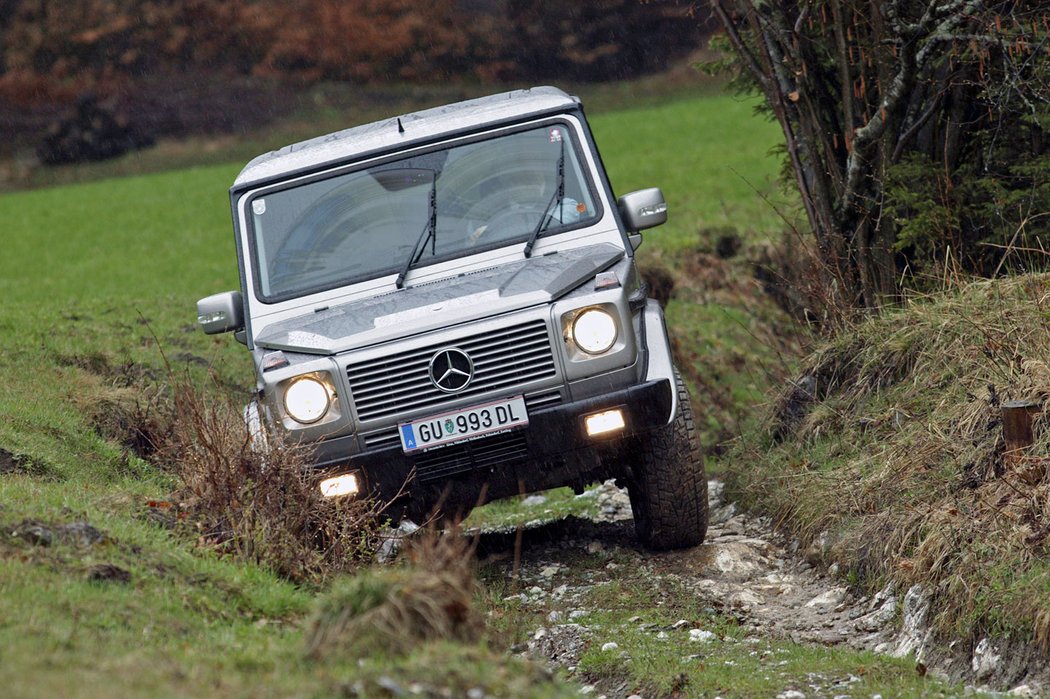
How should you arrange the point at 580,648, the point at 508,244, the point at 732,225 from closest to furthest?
1. the point at 580,648
2. the point at 508,244
3. the point at 732,225

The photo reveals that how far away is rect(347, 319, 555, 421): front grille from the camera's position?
6895mm

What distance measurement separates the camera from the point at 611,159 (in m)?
30.3

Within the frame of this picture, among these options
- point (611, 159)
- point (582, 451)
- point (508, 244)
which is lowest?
point (611, 159)

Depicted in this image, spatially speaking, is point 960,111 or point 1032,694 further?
point 960,111

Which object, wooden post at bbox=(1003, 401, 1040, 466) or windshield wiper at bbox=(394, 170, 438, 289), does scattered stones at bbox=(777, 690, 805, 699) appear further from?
windshield wiper at bbox=(394, 170, 438, 289)

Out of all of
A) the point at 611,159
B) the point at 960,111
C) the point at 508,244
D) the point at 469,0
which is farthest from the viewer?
the point at 469,0

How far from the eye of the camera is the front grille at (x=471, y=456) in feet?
22.8

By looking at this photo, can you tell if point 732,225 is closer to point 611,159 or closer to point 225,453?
point 611,159

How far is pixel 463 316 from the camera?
6.91 meters

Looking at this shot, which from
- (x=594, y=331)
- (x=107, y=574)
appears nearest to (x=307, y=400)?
(x=594, y=331)

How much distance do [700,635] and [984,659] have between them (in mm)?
1328

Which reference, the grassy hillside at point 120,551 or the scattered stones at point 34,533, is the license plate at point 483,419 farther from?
the scattered stones at point 34,533

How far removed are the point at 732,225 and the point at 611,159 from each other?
434 inches

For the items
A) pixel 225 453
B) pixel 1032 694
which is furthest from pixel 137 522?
pixel 1032 694
